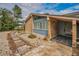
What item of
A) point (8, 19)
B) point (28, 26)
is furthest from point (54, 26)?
point (8, 19)

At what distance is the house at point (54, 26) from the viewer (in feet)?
8.24

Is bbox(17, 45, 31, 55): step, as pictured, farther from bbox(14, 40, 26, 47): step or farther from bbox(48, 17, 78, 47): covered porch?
bbox(48, 17, 78, 47): covered porch

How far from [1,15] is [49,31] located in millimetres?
655

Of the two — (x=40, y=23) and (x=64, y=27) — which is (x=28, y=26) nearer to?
(x=40, y=23)

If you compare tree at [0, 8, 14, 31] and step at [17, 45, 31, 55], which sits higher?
tree at [0, 8, 14, 31]

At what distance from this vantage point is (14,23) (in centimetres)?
261

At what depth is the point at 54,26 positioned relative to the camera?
2.55 meters

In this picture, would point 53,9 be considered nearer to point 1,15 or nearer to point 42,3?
point 42,3

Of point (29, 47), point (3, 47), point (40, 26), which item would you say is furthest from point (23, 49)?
point (40, 26)

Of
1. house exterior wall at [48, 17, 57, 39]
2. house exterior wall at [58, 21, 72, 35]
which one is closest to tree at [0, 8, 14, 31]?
house exterior wall at [48, 17, 57, 39]

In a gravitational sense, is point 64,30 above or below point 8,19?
below

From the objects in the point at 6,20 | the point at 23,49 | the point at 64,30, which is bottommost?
the point at 23,49

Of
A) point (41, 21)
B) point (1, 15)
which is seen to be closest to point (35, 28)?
point (41, 21)

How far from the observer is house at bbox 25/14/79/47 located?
98.9 inches
